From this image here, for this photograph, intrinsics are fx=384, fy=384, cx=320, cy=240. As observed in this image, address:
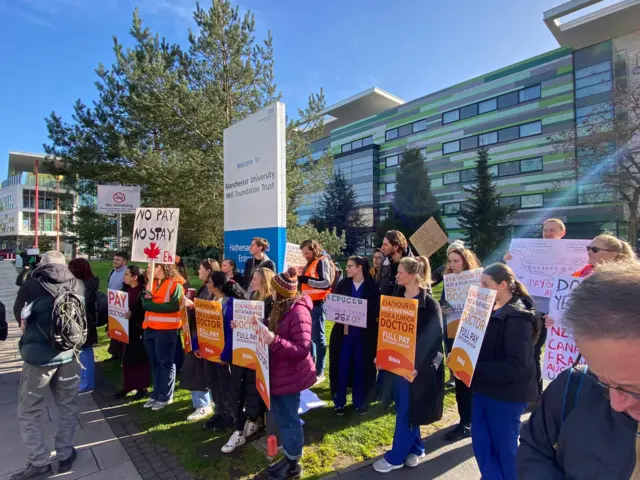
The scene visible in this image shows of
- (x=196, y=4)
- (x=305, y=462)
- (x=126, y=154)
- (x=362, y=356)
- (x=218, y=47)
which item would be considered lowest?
(x=305, y=462)

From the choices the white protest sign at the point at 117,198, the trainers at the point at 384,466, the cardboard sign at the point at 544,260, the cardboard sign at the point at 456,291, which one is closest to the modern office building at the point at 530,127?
the white protest sign at the point at 117,198

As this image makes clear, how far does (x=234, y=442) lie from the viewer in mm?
3826

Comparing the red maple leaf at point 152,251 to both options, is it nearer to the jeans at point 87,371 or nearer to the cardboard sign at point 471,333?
the jeans at point 87,371

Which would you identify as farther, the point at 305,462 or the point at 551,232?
the point at 551,232

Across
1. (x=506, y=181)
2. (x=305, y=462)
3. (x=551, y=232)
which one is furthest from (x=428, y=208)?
(x=305, y=462)

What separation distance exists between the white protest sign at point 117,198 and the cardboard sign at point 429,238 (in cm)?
696

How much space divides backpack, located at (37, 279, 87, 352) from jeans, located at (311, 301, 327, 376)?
3228 millimetres

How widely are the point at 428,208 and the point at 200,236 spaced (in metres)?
26.4

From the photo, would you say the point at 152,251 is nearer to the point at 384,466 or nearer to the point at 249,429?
the point at 249,429

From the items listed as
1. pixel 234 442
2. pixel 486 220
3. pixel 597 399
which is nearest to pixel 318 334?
pixel 234 442

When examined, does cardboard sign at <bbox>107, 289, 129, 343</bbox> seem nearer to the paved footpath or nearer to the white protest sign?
the paved footpath

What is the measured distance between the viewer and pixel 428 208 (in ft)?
112

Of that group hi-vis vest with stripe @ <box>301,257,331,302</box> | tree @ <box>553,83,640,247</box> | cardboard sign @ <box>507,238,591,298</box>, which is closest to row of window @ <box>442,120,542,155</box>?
tree @ <box>553,83,640,247</box>

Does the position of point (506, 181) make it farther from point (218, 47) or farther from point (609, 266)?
point (609, 266)
